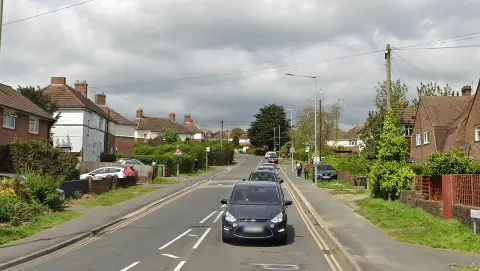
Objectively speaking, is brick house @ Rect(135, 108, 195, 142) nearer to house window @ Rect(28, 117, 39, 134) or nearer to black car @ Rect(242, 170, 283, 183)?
house window @ Rect(28, 117, 39, 134)

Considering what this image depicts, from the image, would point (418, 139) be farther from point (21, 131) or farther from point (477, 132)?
point (21, 131)

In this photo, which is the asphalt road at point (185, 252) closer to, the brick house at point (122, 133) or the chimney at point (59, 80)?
the chimney at point (59, 80)

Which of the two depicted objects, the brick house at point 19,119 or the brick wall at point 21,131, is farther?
the brick house at point 19,119

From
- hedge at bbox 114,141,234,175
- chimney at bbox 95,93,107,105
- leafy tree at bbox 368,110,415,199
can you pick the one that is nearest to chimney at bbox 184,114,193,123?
hedge at bbox 114,141,234,175

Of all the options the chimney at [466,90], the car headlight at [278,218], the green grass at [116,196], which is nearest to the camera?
the car headlight at [278,218]

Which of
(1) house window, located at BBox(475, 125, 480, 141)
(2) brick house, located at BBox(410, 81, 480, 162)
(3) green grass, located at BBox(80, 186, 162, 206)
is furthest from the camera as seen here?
(2) brick house, located at BBox(410, 81, 480, 162)

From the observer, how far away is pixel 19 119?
31172 mm

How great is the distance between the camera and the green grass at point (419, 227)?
11656mm

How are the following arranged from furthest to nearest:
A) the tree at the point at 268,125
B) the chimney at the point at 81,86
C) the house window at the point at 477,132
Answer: the tree at the point at 268,125 → the chimney at the point at 81,86 → the house window at the point at 477,132

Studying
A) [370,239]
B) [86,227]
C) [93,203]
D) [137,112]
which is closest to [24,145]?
[93,203]

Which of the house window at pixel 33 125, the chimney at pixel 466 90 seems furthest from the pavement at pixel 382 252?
the chimney at pixel 466 90

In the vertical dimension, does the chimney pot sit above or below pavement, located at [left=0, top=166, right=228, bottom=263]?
above

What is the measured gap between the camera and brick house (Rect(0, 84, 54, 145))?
96.9ft

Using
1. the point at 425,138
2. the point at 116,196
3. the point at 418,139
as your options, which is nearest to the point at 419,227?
the point at 116,196
